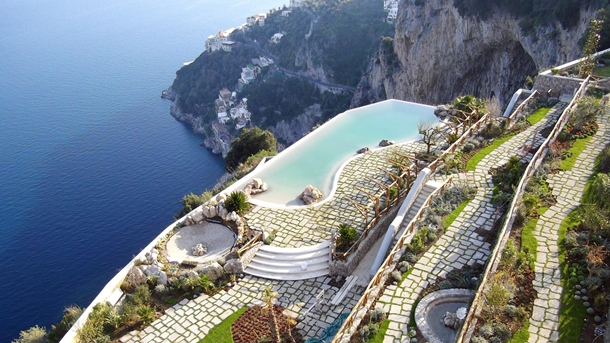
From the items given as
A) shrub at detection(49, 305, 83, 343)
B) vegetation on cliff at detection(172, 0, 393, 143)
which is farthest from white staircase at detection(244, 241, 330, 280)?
vegetation on cliff at detection(172, 0, 393, 143)

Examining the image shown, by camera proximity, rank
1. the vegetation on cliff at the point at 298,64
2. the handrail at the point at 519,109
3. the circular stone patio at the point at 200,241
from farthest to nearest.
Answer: the vegetation on cliff at the point at 298,64, the handrail at the point at 519,109, the circular stone patio at the point at 200,241

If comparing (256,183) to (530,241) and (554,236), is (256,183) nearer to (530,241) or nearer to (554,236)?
(530,241)

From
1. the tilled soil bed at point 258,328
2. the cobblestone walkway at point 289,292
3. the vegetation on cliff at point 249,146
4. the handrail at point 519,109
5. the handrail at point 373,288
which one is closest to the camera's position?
the handrail at point 373,288

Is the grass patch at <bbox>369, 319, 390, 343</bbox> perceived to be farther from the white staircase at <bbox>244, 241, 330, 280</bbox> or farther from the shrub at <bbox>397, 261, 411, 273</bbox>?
the white staircase at <bbox>244, 241, 330, 280</bbox>

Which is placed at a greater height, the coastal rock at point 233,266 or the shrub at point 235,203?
the shrub at point 235,203

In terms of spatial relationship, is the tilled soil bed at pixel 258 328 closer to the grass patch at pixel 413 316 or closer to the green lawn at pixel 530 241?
the grass patch at pixel 413 316

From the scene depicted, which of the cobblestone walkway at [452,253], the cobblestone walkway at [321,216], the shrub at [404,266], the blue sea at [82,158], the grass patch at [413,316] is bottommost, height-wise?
the blue sea at [82,158]

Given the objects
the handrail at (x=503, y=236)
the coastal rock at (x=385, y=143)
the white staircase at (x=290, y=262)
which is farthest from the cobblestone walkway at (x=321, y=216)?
the handrail at (x=503, y=236)
